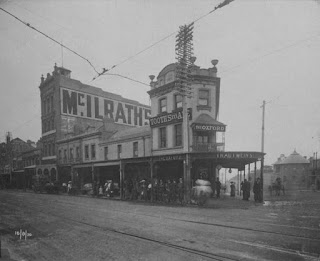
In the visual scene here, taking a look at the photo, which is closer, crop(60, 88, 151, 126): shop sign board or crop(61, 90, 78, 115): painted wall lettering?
crop(61, 90, 78, 115): painted wall lettering

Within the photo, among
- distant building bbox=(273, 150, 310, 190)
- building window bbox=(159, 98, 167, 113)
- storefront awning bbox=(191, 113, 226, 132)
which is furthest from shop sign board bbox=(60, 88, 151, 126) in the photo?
distant building bbox=(273, 150, 310, 190)

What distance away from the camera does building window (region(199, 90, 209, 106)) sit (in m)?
24.1

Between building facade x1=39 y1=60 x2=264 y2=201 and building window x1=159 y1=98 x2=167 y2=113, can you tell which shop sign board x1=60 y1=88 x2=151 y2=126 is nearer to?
building facade x1=39 y1=60 x2=264 y2=201

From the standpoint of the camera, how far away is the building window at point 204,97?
2406 cm

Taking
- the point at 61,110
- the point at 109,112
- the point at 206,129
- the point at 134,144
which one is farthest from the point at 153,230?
the point at 109,112

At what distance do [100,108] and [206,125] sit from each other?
26841 mm

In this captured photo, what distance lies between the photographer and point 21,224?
435 inches

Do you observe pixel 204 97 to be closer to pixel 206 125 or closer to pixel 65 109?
pixel 206 125

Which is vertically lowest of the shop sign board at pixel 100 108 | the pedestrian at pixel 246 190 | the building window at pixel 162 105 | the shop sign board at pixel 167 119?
the pedestrian at pixel 246 190

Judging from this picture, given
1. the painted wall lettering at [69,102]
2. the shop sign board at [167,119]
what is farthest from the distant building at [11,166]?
the shop sign board at [167,119]

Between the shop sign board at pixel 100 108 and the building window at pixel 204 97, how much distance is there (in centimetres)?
2325

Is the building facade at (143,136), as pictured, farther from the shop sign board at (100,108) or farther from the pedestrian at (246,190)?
the pedestrian at (246,190)

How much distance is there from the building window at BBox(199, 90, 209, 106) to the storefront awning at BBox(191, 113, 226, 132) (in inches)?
45.8

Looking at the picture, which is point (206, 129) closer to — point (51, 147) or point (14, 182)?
point (51, 147)
